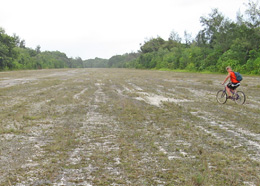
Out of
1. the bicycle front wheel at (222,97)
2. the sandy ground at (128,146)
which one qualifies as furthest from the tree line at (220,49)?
the sandy ground at (128,146)

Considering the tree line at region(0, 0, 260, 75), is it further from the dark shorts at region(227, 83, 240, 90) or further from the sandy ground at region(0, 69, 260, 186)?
the sandy ground at region(0, 69, 260, 186)

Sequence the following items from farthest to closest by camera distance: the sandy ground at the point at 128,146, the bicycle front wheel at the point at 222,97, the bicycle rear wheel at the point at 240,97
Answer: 1. the bicycle front wheel at the point at 222,97
2. the bicycle rear wheel at the point at 240,97
3. the sandy ground at the point at 128,146

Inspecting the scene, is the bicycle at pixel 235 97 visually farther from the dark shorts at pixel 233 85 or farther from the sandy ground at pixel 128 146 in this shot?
the sandy ground at pixel 128 146

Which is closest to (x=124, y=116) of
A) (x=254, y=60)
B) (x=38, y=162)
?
(x=38, y=162)

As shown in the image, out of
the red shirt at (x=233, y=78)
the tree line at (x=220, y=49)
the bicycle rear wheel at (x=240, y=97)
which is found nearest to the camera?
the bicycle rear wheel at (x=240, y=97)

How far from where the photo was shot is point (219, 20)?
A: 44.2 meters

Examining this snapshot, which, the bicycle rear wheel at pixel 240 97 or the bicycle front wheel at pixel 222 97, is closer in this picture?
the bicycle rear wheel at pixel 240 97

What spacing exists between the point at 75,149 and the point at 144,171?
175 cm

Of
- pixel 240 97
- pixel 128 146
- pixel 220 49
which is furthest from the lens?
pixel 220 49

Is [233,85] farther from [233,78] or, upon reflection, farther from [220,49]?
[220,49]

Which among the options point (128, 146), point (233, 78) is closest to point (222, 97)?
point (233, 78)

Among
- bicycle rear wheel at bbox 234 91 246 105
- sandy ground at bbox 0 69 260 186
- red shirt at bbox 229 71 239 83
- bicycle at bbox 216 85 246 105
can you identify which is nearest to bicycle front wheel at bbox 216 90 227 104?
bicycle at bbox 216 85 246 105

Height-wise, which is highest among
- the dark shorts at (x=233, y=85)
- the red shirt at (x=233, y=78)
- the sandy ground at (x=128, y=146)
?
the red shirt at (x=233, y=78)

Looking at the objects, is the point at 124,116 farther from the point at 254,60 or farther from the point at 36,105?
the point at 254,60
